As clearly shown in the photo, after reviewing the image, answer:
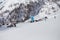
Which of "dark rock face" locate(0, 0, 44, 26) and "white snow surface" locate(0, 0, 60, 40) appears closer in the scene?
"white snow surface" locate(0, 0, 60, 40)

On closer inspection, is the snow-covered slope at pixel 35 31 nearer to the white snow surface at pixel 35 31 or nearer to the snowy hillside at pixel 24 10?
the white snow surface at pixel 35 31

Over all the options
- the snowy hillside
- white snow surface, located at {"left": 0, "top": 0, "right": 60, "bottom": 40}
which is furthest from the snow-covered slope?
the snowy hillside

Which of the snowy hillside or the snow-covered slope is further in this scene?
the snowy hillside

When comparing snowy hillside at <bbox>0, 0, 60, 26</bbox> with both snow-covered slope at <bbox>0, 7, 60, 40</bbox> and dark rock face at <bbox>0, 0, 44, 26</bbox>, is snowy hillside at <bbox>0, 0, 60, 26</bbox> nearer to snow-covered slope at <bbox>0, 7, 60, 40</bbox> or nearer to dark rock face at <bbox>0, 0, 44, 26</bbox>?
dark rock face at <bbox>0, 0, 44, 26</bbox>

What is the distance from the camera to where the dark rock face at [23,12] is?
1828 mm

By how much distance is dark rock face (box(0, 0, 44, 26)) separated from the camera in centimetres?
183

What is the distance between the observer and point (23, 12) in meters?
1.91

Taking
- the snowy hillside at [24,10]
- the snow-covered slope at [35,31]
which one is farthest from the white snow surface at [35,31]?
the snowy hillside at [24,10]

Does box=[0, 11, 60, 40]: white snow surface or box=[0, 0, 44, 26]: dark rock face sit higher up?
box=[0, 0, 44, 26]: dark rock face

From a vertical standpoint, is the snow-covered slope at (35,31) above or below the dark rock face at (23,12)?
below

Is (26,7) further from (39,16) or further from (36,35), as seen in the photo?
(36,35)

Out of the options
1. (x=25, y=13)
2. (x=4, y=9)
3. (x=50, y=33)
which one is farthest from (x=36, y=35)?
(x=4, y=9)

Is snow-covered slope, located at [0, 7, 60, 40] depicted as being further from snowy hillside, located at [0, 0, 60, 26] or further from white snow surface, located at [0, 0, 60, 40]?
snowy hillside, located at [0, 0, 60, 26]

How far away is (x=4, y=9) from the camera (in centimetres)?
188
